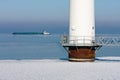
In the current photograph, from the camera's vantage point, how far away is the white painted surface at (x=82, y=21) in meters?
35.6

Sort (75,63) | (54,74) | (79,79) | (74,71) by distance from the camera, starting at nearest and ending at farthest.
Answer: (79,79) < (54,74) < (74,71) < (75,63)

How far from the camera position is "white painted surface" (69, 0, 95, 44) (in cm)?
3559

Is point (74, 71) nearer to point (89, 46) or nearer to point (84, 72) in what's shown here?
point (84, 72)

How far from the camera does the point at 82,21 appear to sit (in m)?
35.6

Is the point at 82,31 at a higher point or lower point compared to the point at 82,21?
lower

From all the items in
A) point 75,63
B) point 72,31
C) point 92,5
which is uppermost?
point 92,5

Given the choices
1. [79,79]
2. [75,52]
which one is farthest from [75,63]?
[79,79]

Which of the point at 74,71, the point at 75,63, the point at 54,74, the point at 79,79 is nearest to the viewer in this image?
the point at 79,79

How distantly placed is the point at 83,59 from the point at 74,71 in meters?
7.45

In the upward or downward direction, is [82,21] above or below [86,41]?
above

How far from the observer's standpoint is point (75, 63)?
34719mm

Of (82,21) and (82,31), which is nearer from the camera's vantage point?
(82,21)

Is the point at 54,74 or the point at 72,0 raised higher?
the point at 72,0

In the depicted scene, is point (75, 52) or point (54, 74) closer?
point (54, 74)
